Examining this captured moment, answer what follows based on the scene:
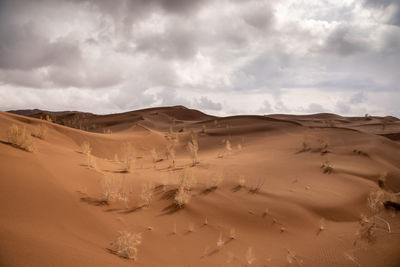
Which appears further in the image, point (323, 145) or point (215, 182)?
point (323, 145)

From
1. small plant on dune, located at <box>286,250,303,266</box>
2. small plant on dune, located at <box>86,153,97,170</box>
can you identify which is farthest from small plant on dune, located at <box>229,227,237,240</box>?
small plant on dune, located at <box>86,153,97,170</box>

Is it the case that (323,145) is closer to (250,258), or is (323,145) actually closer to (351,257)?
(351,257)

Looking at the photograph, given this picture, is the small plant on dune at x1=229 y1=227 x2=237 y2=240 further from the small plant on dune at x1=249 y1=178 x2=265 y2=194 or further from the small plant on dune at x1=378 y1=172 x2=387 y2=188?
the small plant on dune at x1=378 y1=172 x2=387 y2=188

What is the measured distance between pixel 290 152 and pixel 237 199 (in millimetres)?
7262

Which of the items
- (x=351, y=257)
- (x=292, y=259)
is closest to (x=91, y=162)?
(x=292, y=259)

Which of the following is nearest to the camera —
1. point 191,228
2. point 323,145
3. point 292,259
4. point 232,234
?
point 292,259

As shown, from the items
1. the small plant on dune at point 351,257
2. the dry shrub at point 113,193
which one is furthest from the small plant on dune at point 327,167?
the dry shrub at point 113,193

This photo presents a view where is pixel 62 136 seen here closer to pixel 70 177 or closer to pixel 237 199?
pixel 70 177

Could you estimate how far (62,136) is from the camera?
13.1 m

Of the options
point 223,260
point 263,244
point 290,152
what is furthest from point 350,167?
Result: point 223,260

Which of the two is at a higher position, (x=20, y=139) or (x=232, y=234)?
(x=20, y=139)

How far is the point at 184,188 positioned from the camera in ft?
22.4

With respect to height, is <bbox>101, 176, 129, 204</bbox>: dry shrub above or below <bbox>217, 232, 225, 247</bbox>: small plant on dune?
above

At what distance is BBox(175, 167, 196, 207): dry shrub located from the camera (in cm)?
595
